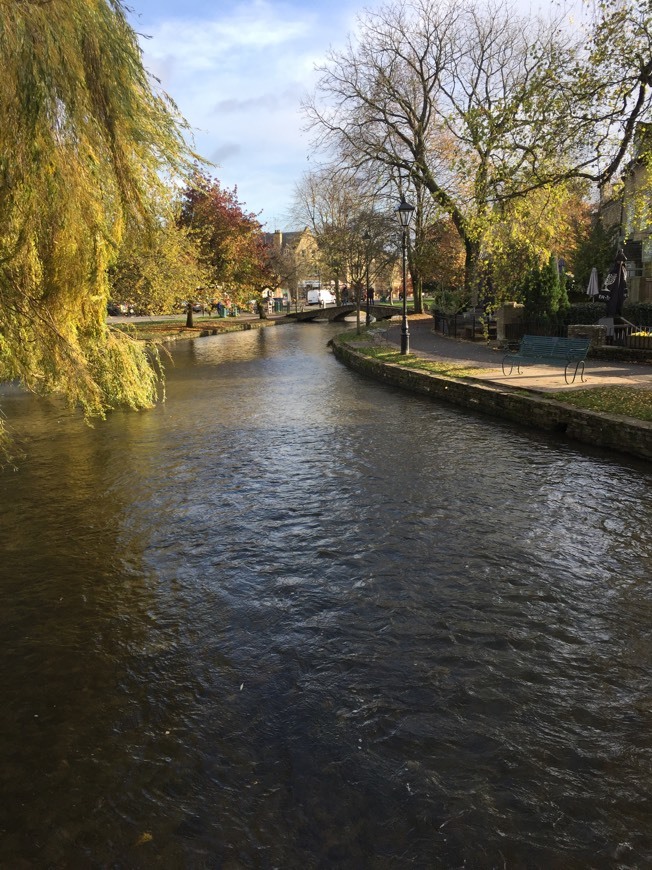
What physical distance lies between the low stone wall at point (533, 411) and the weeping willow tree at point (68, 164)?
25.0 feet

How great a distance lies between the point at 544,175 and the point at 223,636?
12156 millimetres

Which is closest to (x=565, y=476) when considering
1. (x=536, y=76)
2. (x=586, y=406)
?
(x=586, y=406)

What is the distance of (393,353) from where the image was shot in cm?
2202

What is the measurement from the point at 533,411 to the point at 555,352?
3.92 m

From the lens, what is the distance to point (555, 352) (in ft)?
50.2

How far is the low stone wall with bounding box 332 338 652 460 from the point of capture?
388 inches

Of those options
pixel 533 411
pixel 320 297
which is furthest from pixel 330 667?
pixel 320 297

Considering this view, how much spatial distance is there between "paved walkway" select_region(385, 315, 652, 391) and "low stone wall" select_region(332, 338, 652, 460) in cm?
71

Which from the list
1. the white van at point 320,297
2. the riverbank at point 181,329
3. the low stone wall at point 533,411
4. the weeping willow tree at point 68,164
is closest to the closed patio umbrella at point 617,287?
the low stone wall at point 533,411

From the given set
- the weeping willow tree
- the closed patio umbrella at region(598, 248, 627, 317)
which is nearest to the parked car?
the closed patio umbrella at region(598, 248, 627, 317)

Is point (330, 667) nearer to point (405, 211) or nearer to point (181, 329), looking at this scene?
point (405, 211)

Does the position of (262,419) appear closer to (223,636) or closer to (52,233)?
(52,233)

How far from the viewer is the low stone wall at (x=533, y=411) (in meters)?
9.86

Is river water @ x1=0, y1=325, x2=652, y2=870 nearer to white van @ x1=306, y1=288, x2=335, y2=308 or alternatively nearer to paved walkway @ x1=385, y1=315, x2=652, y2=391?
paved walkway @ x1=385, y1=315, x2=652, y2=391
